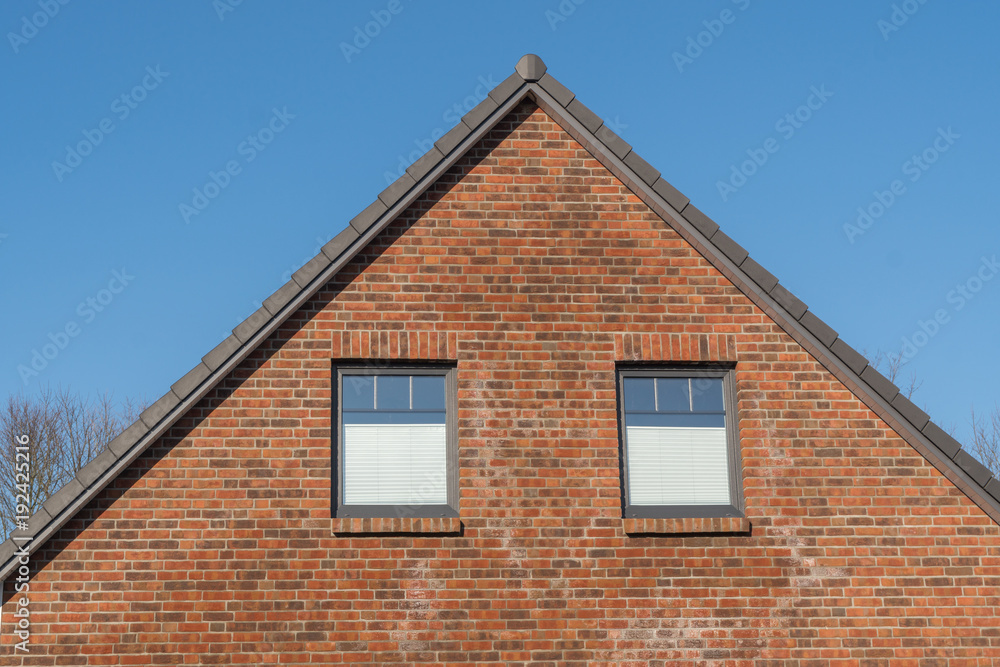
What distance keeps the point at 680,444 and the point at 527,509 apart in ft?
5.45

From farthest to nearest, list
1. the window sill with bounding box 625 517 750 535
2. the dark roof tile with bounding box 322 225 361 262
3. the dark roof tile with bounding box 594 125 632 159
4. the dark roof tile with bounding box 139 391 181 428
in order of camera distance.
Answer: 1. the dark roof tile with bounding box 594 125 632 159
2. the dark roof tile with bounding box 322 225 361 262
3. the window sill with bounding box 625 517 750 535
4. the dark roof tile with bounding box 139 391 181 428

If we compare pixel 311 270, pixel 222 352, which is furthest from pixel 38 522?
pixel 311 270

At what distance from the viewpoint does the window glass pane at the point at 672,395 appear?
964 centimetres

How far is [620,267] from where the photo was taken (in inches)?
387

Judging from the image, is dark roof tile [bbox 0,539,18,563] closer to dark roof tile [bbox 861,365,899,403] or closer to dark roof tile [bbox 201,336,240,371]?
dark roof tile [bbox 201,336,240,371]

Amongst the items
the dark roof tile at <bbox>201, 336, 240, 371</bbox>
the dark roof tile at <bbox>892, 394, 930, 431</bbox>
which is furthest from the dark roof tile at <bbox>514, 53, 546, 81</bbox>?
the dark roof tile at <bbox>892, 394, 930, 431</bbox>

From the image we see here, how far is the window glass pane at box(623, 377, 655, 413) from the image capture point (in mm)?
9633

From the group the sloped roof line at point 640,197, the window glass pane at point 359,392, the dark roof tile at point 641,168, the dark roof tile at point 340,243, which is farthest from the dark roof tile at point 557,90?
the window glass pane at point 359,392

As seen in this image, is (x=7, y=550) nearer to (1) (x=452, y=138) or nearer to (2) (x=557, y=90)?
(1) (x=452, y=138)

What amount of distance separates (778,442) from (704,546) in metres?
1.26

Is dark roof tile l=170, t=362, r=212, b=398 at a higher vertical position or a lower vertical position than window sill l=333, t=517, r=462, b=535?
higher

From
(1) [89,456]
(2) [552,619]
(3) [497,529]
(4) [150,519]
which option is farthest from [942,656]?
(1) [89,456]

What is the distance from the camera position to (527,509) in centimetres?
907

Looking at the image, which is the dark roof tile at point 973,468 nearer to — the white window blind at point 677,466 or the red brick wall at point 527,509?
the red brick wall at point 527,509
